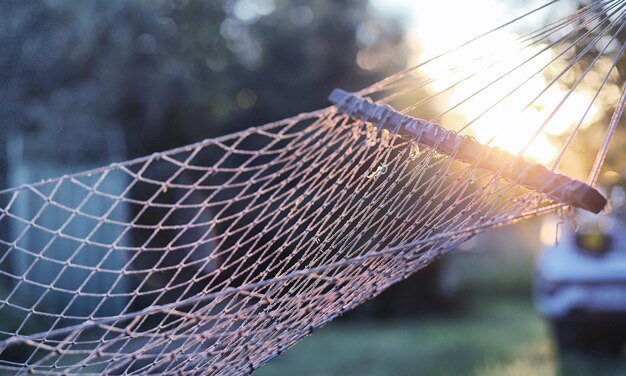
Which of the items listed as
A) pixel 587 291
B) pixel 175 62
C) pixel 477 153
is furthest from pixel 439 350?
pixel 477 153

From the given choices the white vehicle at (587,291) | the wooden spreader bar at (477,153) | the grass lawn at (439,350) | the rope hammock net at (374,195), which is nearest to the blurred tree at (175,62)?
the grass lawn at (439,350)

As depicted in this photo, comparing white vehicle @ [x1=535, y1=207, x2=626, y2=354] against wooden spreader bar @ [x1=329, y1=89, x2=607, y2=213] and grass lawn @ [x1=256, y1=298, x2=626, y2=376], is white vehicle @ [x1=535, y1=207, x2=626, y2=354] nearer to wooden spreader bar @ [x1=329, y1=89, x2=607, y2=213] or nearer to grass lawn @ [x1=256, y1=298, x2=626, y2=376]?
grass lawn @ [x1=256, y1=298, x2=626, y2=376]

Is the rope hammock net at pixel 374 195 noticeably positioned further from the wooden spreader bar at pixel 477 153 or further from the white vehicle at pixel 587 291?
the white vehicle at pixel 587 291

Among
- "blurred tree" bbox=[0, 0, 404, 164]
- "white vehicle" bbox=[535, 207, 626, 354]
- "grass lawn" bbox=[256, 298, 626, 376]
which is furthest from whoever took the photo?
"blurred tree" bbox=[0, 0, 404, 164]

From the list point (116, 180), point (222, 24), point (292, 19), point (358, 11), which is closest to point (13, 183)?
point (116, 180)

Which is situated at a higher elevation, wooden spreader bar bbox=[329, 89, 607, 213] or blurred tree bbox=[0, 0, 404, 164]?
blurred tree bbox=[0, 0, 404, 164]

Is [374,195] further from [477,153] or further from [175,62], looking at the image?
[175,62]

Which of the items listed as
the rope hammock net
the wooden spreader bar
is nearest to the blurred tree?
the rope hammock net

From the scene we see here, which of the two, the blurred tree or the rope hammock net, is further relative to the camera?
the blurred tree

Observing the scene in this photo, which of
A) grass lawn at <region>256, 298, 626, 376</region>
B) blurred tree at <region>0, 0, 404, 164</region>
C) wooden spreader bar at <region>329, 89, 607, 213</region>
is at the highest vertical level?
blurred tree at <region>0, 0, 404, 164</region>
